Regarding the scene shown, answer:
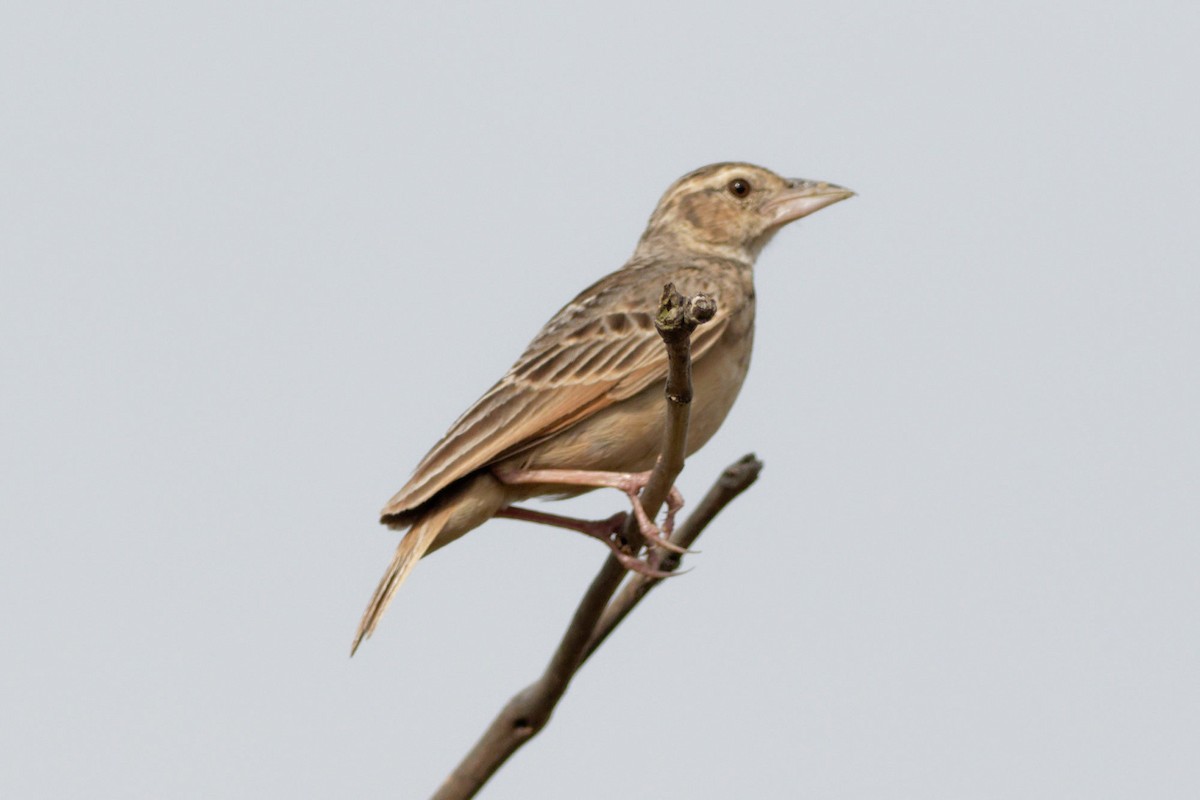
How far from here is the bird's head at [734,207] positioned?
10.0m

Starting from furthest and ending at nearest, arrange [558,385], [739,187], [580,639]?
[739,187]
[558,385]
[580,639]

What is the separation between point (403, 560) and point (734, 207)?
3.67 metres

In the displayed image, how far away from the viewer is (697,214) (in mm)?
10211

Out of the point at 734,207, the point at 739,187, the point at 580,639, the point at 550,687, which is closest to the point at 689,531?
the point at 580,639

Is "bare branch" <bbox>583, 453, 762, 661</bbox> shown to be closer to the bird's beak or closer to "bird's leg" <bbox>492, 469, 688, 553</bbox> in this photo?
"bird's leg" <bbox>492, 469, 688, 553</bbox>

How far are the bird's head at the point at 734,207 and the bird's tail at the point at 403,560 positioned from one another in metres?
3.09

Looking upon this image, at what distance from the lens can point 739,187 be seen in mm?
10164

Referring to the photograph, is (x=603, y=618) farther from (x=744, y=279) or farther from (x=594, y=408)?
(x=744, y=279)

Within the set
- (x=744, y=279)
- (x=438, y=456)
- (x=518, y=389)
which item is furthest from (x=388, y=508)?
(x=744, y=279)

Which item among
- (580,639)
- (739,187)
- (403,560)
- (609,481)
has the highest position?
(739,187)

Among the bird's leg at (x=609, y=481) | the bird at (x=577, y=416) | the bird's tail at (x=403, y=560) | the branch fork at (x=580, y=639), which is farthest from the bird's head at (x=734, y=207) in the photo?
the branch fork at (x=580, y=639)

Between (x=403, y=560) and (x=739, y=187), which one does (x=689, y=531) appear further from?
(x=739, y=187)

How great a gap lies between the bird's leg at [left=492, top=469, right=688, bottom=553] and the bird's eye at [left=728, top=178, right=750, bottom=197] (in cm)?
258

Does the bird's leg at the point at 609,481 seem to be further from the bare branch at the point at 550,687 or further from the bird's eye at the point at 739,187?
the bird's eye at the point at 739,187
